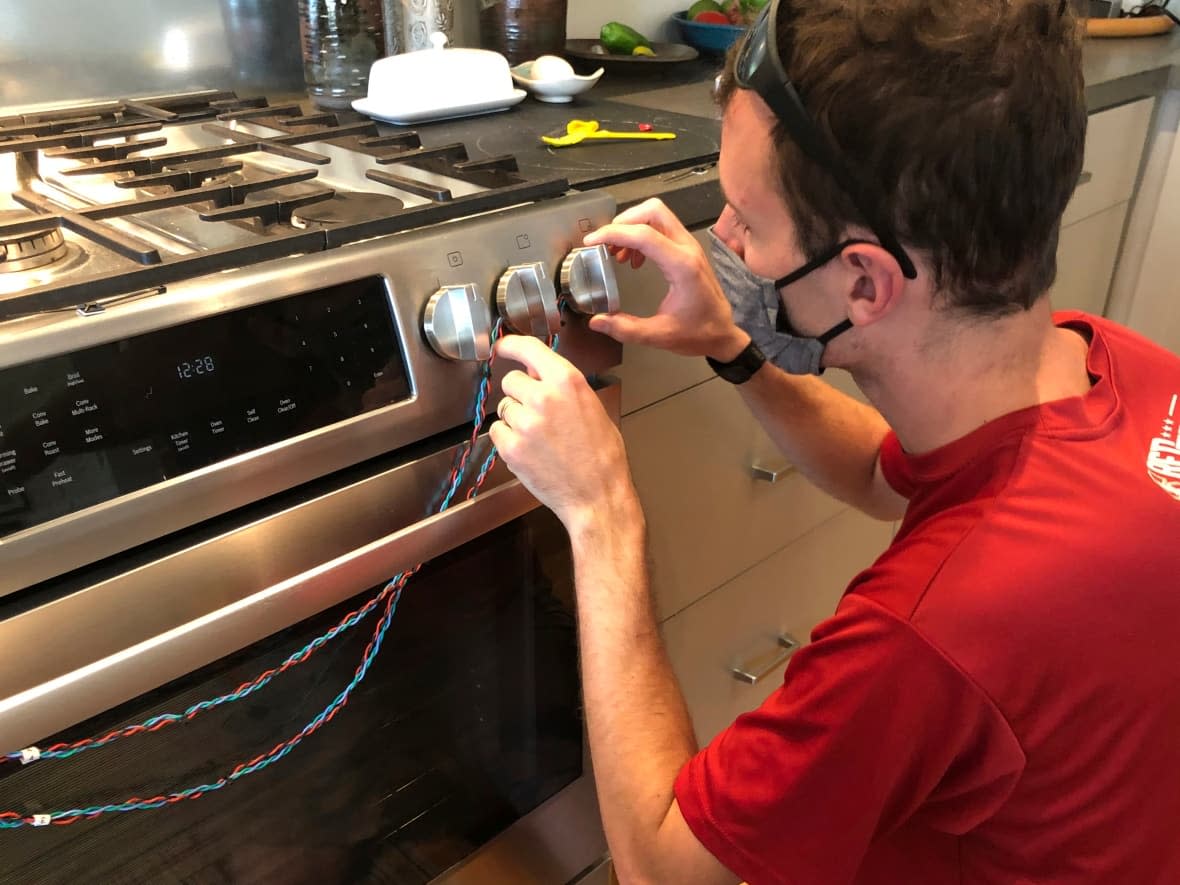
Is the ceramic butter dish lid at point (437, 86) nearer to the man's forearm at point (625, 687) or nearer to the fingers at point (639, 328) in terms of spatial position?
the fingers at point (639, 328)

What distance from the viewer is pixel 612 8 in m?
1.67

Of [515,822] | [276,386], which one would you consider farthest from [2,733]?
[515,822]

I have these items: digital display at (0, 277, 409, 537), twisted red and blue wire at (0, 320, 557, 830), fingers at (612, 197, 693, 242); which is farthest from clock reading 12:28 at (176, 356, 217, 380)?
fingers at (612, 197, 693, 242)

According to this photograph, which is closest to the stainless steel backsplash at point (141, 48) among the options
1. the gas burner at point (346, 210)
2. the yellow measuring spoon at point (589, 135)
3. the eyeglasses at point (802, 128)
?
Answer: the yellow measuring spoon at point (589, 135)

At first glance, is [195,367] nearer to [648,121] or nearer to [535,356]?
[535,356]

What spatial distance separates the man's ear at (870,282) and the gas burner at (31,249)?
53 cm

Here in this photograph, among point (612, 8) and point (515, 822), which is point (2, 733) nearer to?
point (515, 822)

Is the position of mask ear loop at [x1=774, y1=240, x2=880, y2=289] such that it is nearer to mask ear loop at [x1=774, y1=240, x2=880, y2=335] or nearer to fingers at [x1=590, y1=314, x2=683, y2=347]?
mask ear loop at [x1=774, y1=240, x2=880, y2=335]

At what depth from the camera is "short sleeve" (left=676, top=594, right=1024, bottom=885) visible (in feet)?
2.15

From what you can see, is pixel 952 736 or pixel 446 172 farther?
pixel 446 172

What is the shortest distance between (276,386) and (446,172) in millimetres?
292

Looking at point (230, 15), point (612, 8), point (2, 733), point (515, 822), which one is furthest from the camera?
point (612, 8)

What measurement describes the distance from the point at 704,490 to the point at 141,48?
0.81m

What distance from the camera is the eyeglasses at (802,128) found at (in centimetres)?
70
